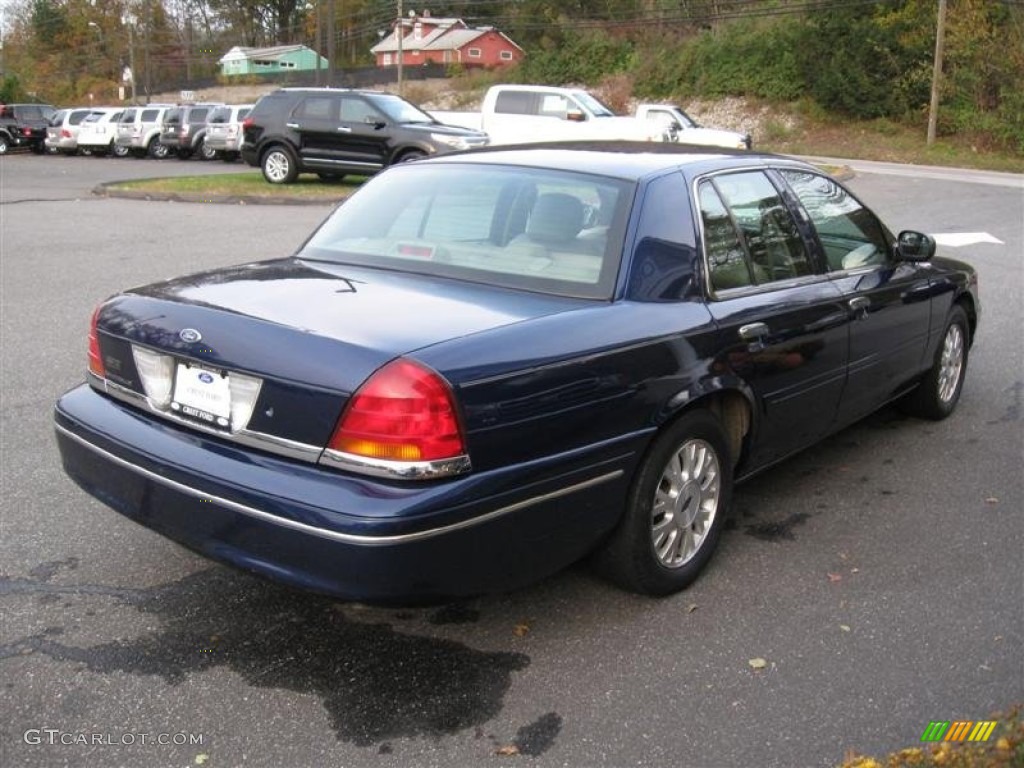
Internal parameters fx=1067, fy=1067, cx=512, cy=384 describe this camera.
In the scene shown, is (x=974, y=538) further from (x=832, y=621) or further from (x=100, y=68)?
(x=100, y=68)

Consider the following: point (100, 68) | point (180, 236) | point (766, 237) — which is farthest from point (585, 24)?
point (766, 237)

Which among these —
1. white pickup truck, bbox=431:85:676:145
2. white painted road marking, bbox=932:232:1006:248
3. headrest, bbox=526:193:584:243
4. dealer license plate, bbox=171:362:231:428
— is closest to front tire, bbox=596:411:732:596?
headrest, bbox=526:193:584:243

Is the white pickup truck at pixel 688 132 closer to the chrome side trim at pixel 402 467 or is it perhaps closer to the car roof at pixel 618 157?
the car roof at pixel 618 157

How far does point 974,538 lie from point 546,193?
2350 mm

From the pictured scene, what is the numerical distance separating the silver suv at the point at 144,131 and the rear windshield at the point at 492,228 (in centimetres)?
3287

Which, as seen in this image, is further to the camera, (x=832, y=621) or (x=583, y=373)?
(x=832, y=621)

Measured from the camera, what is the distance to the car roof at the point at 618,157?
13.7 feet

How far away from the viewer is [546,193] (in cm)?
415

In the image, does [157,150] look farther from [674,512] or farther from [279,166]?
[674,512]

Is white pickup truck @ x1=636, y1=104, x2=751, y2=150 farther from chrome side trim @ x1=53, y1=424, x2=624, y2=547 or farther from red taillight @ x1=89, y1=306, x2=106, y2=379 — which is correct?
chrome side trim @ x1=53, y1=424, x2=624, y2=547

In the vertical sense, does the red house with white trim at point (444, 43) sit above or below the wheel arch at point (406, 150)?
above

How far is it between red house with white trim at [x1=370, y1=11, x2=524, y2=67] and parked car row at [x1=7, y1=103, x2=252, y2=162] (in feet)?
134

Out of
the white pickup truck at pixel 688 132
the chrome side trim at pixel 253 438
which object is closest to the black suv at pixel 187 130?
the white pickup truck at pixel 688 132

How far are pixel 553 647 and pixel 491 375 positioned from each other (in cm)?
101
